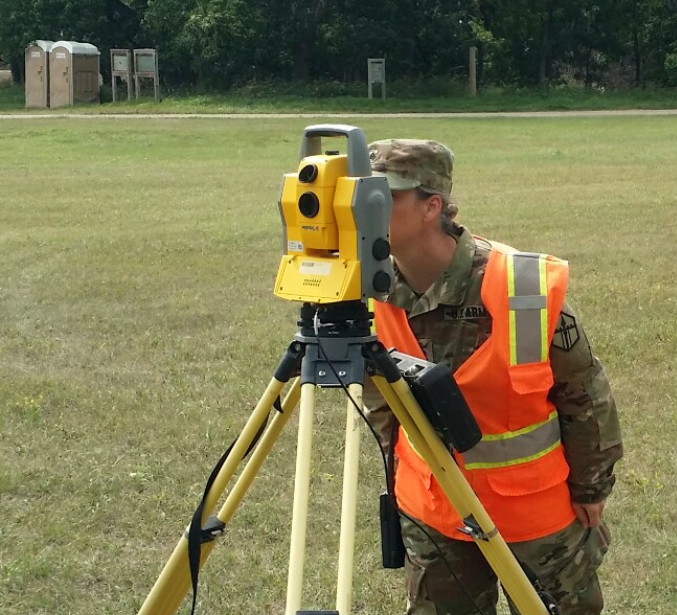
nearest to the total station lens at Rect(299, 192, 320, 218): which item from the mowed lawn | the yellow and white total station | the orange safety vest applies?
the yellow and white total station

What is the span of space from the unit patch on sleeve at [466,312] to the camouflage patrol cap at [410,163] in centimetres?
31

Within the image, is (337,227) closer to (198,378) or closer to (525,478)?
(525,478)

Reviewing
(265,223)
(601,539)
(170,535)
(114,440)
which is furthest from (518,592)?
(265,223)

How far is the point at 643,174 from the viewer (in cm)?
Answer: 1709

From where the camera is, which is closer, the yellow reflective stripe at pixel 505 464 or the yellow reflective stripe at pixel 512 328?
the yellow reflective stripe at pixel 512 328

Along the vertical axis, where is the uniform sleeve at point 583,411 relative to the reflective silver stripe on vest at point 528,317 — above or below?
below

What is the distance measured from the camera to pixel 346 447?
2.22 meters

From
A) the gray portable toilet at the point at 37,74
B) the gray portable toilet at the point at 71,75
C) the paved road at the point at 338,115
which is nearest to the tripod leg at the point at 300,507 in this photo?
the paved road at the point at 338,115

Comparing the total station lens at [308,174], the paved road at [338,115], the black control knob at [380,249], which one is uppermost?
the paved road at [338,115]

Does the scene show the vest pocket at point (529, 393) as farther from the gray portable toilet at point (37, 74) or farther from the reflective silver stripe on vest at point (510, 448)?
the gray portable toilet at point (37, 74)

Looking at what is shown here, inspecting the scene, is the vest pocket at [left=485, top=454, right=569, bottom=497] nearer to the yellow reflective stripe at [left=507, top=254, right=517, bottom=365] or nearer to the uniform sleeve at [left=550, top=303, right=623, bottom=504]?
the uniform sleeve at [left=550, top=303, right=623, bottom=504]

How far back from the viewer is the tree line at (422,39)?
4459 cm

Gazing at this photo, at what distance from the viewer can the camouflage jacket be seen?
8.99ft

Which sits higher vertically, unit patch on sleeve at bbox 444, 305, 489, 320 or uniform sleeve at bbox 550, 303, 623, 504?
unit patch on sleeve at bbox 444, 305, 489, 320
